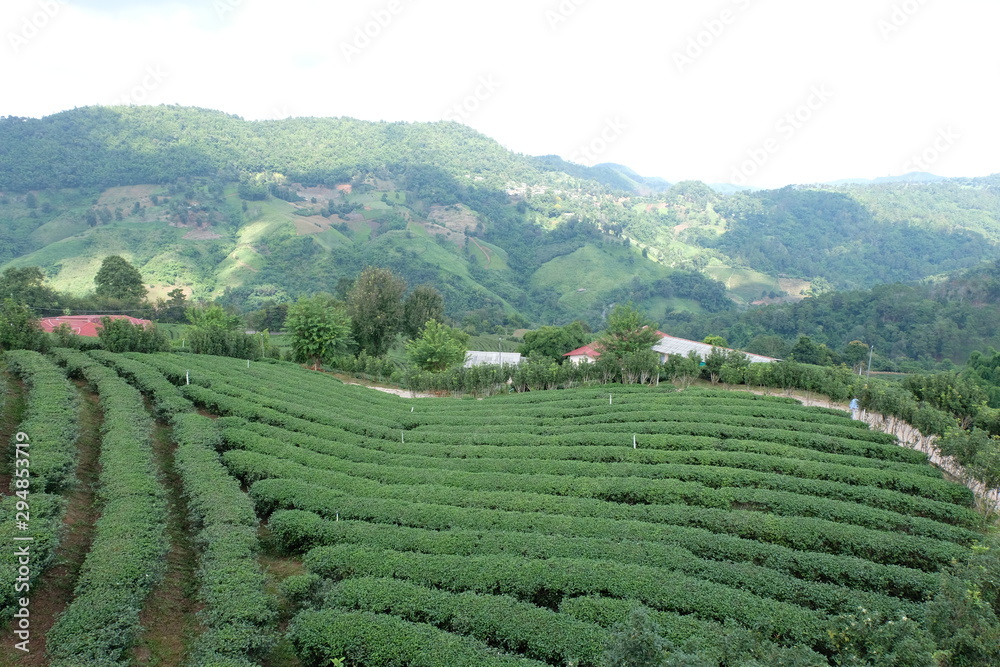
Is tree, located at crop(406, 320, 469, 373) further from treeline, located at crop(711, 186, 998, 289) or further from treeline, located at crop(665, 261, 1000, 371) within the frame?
treeline, located at crop(711, 186, 998, 289)

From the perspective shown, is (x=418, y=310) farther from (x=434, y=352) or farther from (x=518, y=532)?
(x=518, y=532)

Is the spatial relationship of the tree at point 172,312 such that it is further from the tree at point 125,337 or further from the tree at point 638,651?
the tree at point 638,651

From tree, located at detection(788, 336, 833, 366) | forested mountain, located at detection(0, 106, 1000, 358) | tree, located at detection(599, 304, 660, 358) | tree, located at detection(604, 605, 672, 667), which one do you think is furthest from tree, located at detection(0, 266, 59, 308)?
tree, located at detection(788, 336, 833, 366)

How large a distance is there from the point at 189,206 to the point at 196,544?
137 metres

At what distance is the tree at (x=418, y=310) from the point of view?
5400cm

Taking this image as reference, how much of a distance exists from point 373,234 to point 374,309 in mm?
98543

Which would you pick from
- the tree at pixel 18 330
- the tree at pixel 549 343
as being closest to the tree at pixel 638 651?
the tree at pixel 18 330

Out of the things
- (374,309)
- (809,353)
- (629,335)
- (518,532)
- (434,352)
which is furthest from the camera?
(809,353)

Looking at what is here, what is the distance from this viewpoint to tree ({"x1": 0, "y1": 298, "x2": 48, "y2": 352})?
951 inches

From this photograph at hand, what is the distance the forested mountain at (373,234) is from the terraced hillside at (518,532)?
248ft

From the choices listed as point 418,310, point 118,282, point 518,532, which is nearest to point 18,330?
point 518,532

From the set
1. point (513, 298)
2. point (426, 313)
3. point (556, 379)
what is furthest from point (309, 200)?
point (556, 379)

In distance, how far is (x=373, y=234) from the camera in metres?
142

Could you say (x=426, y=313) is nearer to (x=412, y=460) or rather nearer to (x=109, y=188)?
(x=412, y=460)
